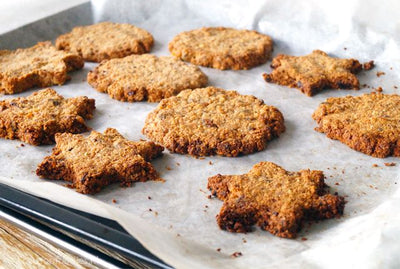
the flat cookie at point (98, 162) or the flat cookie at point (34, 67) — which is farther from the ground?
the flat cookie at point (34, 67)

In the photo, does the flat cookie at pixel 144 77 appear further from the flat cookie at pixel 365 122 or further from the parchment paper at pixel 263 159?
the flat cookie at pixel 365 122

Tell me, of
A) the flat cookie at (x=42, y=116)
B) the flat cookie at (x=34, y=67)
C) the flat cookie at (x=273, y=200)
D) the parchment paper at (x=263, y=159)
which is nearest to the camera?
the parchment paper at (x=263, y=159)

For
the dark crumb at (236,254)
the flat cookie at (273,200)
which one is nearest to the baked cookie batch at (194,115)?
the flat cookie at (273,200)

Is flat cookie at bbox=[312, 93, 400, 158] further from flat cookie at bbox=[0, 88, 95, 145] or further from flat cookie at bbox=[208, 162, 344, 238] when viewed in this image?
flat cookie at bbox=[0, 88, 95, 145]

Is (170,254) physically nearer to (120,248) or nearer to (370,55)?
(120,248)

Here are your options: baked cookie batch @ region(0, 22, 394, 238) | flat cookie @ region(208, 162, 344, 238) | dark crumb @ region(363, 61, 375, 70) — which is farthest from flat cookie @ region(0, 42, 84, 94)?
dark crumb @ region(363, 61, 375, 70)

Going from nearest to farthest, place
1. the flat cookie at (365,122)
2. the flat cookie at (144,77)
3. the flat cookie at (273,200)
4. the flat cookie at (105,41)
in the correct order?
the flat cookie at (273,200), the flat cookie at (365,122), the flat cookie at (144,77), the flat cookie at (105,41)

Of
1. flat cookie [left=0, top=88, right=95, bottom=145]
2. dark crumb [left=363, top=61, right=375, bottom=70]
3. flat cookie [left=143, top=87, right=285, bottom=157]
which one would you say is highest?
flat cookie [left=0, top=88, right=95, bottom=145]
